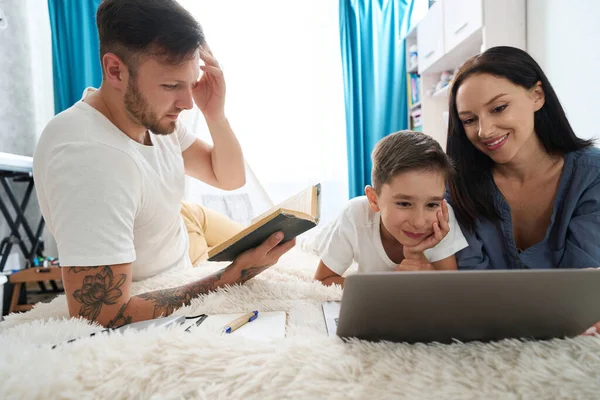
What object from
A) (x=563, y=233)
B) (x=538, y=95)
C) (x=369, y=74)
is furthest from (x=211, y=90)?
(x=369, y=74)

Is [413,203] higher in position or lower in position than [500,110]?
lower

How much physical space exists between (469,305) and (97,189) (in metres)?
0.73

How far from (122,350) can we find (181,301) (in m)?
0.38

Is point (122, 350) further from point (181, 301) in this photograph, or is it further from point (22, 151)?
point (22, 151)

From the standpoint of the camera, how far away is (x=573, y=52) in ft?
5.62

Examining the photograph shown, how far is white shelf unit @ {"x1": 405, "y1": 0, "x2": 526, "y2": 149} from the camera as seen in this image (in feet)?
6.54

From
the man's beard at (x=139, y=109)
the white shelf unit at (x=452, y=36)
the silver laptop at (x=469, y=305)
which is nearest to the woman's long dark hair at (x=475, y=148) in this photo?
the silver laptop at (x=469, y=305)

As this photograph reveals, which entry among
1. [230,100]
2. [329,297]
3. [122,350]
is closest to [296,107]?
[230,100]

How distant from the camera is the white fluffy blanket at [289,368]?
434 millimetres

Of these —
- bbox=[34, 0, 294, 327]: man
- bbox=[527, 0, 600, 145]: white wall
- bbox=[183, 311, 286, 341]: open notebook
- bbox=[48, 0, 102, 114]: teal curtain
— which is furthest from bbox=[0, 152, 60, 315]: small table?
bbox=[527, 0, 600, 145]: white wall

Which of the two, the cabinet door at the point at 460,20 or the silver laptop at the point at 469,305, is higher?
the cabinet door at the point at 460,20

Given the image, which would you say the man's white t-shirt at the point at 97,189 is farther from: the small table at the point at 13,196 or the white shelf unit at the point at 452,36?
the white shelf unit at the point at 452,36

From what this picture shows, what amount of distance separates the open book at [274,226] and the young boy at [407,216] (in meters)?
0.23

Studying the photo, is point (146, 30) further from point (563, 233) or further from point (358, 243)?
point (563, 233)
